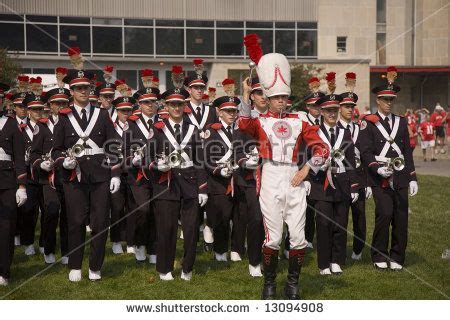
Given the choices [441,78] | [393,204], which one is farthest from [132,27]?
[393,204]

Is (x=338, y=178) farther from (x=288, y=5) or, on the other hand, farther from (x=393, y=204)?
(x=288, y=5)

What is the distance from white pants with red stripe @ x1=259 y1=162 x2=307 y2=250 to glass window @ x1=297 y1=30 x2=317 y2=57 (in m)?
38.1

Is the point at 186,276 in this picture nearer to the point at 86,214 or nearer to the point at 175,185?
the point at 175,185

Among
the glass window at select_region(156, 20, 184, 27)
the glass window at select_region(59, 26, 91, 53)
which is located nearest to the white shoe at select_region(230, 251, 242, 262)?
the glass window at select_region(59, 26, 91, 53)

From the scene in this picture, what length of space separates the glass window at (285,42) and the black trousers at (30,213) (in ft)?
112

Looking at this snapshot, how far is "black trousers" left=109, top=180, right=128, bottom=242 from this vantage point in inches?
468

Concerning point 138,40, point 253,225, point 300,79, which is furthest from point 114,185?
point 138,40

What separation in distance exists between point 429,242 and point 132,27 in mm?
33008


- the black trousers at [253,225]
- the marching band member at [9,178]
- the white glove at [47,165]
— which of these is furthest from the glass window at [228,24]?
the marching band member at [9,178]

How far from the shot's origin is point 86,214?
31.3 ft

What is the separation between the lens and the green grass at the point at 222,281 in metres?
8.70

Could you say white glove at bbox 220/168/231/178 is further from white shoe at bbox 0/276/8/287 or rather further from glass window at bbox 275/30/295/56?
glass window at bbox 275/30/295/56

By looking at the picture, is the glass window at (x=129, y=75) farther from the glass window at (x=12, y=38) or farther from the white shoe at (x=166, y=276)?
the white shoe at (x=166, y=276)

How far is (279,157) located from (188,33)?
36.2 m
